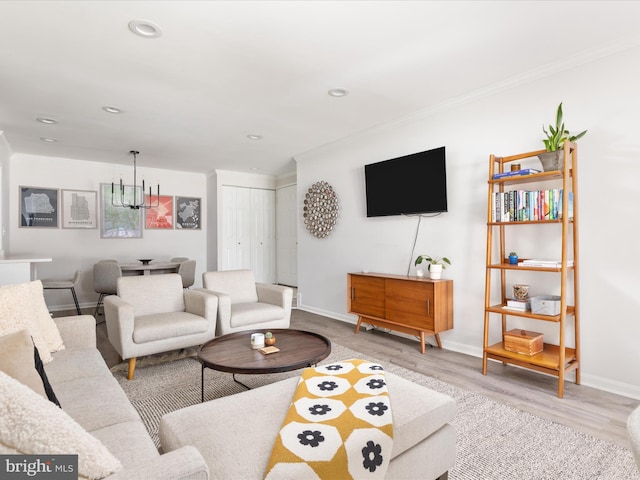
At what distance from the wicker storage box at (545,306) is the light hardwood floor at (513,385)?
1.77ft

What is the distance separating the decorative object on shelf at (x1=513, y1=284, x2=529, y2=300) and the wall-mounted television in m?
1.04

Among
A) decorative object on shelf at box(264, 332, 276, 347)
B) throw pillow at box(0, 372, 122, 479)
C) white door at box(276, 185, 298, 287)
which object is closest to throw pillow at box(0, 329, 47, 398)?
throw pillow at box(0, 372, 122, 479)

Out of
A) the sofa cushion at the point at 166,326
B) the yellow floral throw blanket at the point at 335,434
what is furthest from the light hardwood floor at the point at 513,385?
the yellow floral throw blanket at the point at 335,434

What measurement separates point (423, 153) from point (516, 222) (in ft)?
4.31

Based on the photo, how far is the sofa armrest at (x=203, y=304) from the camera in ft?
10.5

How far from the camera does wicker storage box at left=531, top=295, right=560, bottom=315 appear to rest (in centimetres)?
263

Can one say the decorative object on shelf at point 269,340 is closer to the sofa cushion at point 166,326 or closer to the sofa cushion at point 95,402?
the sofa cushion at point 166,326

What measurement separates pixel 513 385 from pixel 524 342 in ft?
1.06

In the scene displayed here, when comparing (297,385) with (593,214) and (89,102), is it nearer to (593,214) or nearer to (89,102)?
(593,214)

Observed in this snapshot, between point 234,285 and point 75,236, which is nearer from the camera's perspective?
point 234,285

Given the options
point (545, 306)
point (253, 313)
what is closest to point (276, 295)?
point (253, 313)

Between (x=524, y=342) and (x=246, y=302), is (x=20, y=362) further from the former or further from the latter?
(x=524, y=342)

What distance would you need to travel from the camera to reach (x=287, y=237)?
7.16m

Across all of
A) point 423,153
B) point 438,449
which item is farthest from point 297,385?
point 423,153
